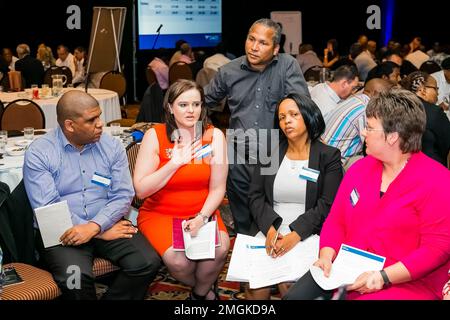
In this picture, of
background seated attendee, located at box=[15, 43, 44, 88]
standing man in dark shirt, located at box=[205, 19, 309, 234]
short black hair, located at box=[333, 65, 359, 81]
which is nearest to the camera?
standing man in dark shirt, located at box=[205, 19, 309, 234]

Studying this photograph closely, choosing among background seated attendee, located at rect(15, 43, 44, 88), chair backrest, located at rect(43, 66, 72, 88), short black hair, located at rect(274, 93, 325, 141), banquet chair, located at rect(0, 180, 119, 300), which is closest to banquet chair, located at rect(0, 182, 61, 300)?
banquet chair, located at rect(0, 180, 119, 300)

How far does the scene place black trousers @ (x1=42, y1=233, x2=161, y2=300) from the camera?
9.54 feet

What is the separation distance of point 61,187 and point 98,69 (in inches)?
265

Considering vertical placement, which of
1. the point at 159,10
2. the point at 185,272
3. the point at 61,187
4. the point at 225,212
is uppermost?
the point at 159,10

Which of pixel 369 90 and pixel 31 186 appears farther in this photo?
pixel 369 90

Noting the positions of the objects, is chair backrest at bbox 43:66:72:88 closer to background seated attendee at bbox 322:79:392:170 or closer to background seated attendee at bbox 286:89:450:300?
background seated attendee at bbox 322:79:392:170

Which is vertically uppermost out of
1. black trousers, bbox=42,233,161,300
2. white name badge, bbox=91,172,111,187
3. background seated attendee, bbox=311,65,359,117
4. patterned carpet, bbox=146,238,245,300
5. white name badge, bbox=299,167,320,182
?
background seated attendee, bbox=311,65,359,117

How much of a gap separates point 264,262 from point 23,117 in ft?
11.3

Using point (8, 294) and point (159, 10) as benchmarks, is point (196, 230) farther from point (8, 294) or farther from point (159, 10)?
point (159, 10)

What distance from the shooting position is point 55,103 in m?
6.80

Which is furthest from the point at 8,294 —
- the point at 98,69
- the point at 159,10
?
the point at 159,10

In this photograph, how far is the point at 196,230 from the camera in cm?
319

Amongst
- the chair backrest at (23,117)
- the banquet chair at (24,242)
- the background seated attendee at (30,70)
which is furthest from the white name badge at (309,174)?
the background seated attendee at (30,70)

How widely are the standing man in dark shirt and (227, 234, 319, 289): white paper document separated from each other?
2.73ft
